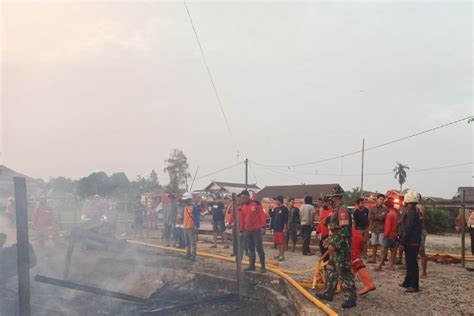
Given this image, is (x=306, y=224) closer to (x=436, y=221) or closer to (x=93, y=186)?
(x=93, y=186)

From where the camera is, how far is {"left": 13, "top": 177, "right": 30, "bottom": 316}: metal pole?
16.1ft

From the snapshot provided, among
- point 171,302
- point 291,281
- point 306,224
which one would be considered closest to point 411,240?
point 291,281

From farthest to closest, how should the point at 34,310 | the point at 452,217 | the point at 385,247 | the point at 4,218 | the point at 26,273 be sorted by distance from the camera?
1. the point at 452,217
2. the point at 4,218
3. the point at 385,247
4. the point at 34,310
5. the point at 26,273

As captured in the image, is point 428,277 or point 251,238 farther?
point 251,238

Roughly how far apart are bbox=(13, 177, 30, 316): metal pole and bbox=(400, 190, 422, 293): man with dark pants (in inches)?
237

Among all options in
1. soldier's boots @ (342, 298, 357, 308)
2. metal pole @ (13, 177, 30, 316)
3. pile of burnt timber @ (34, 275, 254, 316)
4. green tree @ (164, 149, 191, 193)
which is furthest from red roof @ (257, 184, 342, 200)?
metal pole @ (13, 177, 30, 316)

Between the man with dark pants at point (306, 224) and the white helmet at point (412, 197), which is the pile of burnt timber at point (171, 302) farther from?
the man with dark pants at point (306, 224)

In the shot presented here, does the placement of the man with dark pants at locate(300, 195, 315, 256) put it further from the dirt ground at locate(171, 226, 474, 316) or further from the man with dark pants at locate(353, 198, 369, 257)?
the dirt ground at locate(171, 226, 474, 316)

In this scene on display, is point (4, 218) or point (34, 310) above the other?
point (4, 218)

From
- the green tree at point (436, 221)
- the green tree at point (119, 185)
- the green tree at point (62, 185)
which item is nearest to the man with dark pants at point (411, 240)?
the green tree at point (62, 185)

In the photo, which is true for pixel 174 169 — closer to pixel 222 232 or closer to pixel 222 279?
pixel 222 232

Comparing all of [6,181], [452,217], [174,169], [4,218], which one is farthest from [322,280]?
[174,169]

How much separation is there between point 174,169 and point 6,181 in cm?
4444

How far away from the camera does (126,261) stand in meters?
11.9
